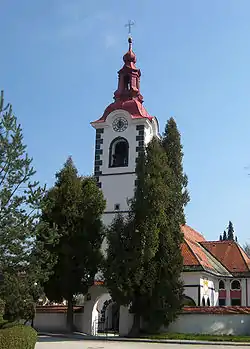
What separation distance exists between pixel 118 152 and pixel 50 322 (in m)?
13.3

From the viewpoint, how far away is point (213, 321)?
90.0 feet

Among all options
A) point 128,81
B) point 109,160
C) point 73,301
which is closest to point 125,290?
point 73,301

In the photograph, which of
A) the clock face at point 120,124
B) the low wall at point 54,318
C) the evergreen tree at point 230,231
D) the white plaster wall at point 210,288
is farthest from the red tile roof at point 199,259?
the evergreen tree at point 230,231

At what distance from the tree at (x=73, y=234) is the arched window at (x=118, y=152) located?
642cm

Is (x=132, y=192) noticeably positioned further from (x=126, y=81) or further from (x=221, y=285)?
(x=221, y=285)

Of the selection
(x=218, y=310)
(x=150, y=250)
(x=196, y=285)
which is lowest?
(x=218, y=310)

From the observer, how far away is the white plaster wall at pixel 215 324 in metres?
27.2

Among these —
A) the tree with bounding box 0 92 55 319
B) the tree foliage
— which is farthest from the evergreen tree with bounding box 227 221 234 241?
the tree with bounding box 0 92 55 319

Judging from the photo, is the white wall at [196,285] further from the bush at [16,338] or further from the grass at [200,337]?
the bush at [16,338]

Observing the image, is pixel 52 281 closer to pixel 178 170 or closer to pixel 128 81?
pixel 178 170

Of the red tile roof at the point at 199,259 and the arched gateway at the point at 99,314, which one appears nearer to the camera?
the arched gateway at the point at 99,314

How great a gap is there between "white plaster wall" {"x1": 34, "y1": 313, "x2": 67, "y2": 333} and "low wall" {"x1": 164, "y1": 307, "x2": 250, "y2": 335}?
6182 mm

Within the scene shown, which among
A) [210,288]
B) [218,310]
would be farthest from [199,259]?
[218,310]

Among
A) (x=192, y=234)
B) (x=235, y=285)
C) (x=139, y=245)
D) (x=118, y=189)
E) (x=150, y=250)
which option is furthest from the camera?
(x=192, y=234)
